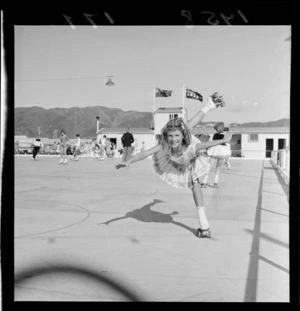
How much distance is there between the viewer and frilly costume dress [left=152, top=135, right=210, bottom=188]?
4.17 m

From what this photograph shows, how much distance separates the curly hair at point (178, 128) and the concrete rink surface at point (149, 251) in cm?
95

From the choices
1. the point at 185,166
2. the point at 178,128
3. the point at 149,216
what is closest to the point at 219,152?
the point at 149,216

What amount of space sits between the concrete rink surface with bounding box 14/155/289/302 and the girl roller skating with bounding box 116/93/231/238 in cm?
41

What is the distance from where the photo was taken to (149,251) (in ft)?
11.8

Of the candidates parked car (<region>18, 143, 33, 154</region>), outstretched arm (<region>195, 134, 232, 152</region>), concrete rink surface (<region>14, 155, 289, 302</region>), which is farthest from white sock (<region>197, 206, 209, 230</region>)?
parked car (<region>18, 143, 33, 154</region>)

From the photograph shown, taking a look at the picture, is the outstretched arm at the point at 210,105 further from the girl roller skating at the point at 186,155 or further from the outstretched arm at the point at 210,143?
the outstretched arm at the point at 210,143

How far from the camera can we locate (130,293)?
2.66 meters

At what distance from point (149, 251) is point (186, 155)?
1065mm

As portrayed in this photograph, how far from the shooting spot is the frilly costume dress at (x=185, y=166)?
4.17m

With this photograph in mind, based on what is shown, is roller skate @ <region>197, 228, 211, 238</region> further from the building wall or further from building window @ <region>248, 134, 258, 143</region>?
building window @ <region>248, 134, 258, 143</region>

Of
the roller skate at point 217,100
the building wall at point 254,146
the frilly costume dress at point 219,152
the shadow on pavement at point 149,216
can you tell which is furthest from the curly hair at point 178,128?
the building wall at point 254,146

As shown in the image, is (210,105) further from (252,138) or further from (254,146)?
(252,138)
